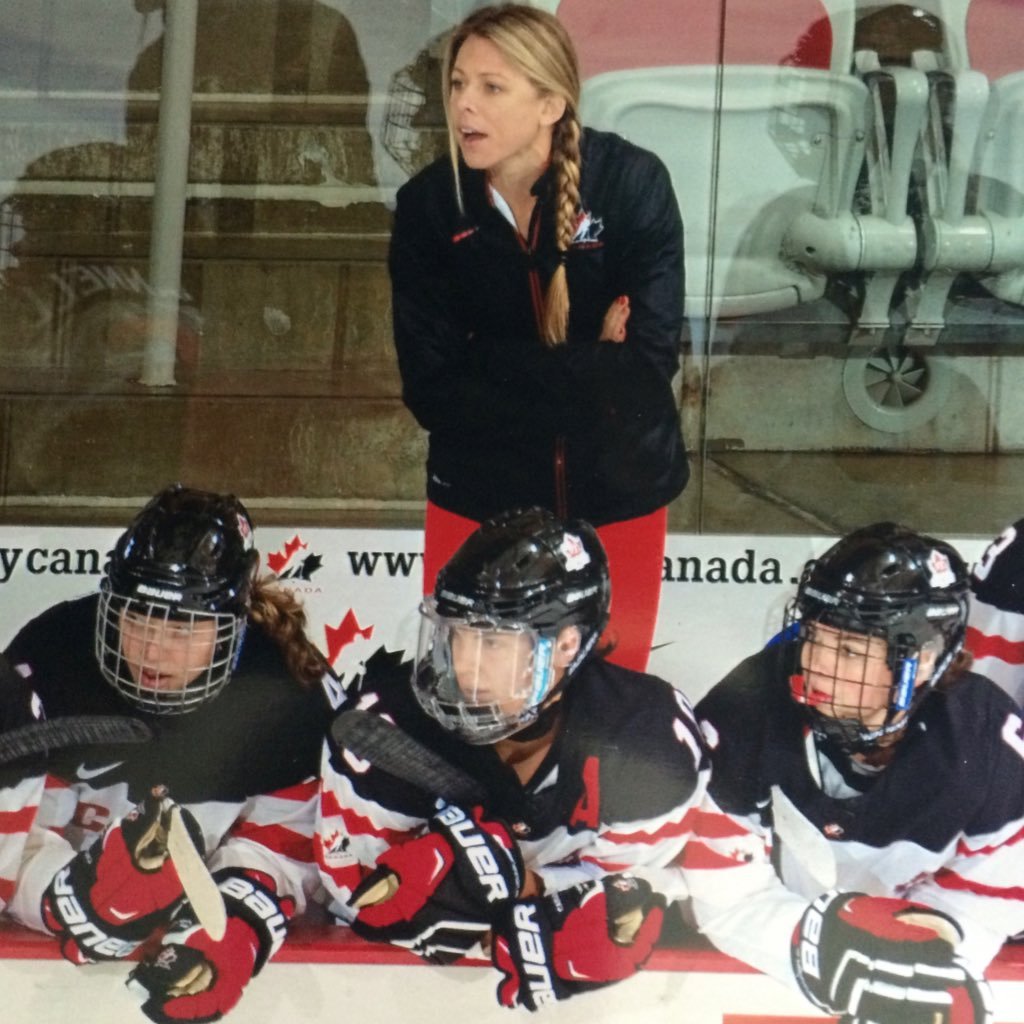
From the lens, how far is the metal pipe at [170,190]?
211 cm

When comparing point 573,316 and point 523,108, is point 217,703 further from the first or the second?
point 523,108

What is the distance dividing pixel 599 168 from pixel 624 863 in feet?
3.77

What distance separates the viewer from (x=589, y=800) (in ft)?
6.95

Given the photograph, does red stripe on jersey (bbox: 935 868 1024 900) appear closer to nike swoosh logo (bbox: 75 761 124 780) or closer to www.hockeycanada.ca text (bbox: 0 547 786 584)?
www.hockeycanada.ca text (bbox: 0 547 786 584)

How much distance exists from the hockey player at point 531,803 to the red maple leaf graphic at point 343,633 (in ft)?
0.34

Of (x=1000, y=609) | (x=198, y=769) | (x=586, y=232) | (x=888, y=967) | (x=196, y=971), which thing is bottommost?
(x=196, y=971)

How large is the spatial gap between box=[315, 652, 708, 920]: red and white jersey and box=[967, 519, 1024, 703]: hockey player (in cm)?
51

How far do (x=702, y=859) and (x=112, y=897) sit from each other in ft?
3.24

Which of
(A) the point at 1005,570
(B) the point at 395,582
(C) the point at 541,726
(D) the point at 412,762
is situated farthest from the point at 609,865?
(A) the point at 1005,570

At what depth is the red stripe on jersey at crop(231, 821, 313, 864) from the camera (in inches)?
85.7

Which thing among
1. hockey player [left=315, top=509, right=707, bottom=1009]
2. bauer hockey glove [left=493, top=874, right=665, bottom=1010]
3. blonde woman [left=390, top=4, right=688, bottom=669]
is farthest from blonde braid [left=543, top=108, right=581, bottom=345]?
bauer hockey glove [left=493, top=874, right=665, bottom=1010]

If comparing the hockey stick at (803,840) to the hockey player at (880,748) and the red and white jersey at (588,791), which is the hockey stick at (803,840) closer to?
the hockey player at (880,748)

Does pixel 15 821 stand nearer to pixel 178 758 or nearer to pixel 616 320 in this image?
pixel 178 758

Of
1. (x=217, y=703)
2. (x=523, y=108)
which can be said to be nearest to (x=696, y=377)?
(x=523, y=108)
